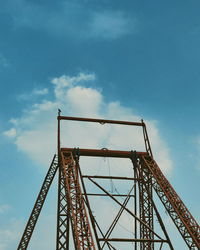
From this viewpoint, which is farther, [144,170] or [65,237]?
[144,170]

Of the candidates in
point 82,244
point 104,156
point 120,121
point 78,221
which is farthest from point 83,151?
point 82,244

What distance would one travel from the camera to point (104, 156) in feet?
97.1

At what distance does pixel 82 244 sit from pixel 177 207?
787 cm

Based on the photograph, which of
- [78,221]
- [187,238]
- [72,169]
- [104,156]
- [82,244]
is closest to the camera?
[82,244]

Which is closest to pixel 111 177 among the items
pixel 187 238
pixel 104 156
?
pixel 104 156

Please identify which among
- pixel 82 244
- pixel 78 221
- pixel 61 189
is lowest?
pixel 82 244

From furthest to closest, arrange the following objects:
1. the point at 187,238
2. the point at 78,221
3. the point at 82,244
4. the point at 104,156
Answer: the point at 104,156, the point at 187,238, the point at 78,221, the point at 82,244

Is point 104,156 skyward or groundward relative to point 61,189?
skyward

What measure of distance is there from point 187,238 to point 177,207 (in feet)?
7.27

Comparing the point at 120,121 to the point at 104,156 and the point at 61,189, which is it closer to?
the point at 104,156

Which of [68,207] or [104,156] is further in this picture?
[104,156]

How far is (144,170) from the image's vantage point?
30000 millimetres

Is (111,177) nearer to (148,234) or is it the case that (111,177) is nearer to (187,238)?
(148,234)

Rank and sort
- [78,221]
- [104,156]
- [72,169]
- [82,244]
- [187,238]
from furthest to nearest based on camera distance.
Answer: [104,156] → [72,169] → [187,238] → [78,221] → [82,244]
